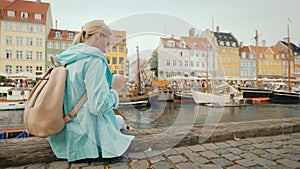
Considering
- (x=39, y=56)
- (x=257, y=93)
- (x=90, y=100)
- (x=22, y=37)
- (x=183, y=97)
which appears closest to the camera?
(x=90, y=100)

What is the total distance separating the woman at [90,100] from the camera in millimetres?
1484

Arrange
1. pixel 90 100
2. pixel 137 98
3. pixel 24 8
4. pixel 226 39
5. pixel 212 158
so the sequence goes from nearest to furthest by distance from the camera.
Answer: pixel 90 100 < pixel 212 158 < pixel 137 98 < pixel 24 8 < pixel 226 39

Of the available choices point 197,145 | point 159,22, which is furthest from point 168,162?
point 159,22

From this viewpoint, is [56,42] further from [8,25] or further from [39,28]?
[8,25]

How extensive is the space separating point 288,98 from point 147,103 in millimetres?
17129

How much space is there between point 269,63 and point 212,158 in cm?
5657

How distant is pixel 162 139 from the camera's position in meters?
2.24

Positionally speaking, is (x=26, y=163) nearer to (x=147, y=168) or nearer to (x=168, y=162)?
(x=147, y=168)

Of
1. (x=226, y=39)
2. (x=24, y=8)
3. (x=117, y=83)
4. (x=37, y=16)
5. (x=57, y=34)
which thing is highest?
(x=24, y=8)

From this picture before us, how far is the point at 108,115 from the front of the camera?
1742 mm

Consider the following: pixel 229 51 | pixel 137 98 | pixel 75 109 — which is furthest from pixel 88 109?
pixel 229 51

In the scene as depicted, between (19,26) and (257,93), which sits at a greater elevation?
(19,26)

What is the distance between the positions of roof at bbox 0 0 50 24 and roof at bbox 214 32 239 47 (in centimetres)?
3482

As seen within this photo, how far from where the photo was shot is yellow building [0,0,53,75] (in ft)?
102
